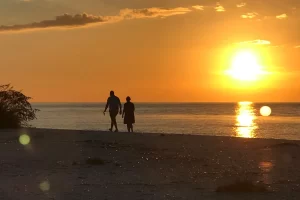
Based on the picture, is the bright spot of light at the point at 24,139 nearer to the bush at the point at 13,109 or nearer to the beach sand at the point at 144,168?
the beach sand at the point at 144,168

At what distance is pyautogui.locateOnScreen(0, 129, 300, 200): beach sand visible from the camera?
9047 mm

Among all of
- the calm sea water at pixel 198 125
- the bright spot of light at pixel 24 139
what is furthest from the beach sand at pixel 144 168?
the calm sea water at pixel 198 125

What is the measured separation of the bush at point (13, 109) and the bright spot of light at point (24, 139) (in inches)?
203

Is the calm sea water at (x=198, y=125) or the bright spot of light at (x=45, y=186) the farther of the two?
the calm sea water at (x=198, y=125)

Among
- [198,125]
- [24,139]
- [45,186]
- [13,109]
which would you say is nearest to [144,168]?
[45,186]

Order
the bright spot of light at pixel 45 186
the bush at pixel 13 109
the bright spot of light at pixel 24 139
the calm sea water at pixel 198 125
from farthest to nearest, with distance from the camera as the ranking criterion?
the calm sea water at pixel 198 125 < the bush at pixel 13 109 < the bright spot of light at pixel 24 139 < the bright spot of light at pixel 45 186

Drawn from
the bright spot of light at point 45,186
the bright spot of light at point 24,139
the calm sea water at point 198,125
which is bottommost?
the calm sea water at point 198,125

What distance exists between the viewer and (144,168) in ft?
39.3

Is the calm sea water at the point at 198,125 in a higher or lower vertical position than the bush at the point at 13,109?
lower

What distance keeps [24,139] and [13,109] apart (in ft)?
24.7

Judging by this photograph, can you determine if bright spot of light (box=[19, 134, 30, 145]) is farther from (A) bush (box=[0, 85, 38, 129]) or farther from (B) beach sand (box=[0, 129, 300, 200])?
(A) bush (box=[0, 85, 38, 129])

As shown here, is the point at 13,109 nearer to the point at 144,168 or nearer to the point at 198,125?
the point at 144,168

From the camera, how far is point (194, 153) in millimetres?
14977

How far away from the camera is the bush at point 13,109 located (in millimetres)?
25547
